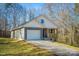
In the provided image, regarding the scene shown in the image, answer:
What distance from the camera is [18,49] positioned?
7336mm

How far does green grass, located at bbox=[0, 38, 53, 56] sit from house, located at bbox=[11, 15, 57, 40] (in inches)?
2.4

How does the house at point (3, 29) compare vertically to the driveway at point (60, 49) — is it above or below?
above

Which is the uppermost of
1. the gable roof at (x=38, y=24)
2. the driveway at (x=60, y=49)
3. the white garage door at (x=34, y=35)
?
the gable roof at (x=38, y=24)

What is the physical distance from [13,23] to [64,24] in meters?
0.50

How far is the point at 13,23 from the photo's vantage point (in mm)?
7348

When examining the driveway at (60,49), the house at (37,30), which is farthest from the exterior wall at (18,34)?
the driveway at (60,49)

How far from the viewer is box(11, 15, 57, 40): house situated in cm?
736

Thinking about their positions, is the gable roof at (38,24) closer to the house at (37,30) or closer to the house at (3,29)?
the house at (37,30)

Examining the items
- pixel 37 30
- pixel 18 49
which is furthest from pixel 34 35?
pixel 18 49

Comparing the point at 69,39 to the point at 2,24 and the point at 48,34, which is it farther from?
the point at 2,24

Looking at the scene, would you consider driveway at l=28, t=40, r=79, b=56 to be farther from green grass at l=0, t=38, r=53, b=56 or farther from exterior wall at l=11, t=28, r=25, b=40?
exterior wall at l=11, t=28, r=25, b=40

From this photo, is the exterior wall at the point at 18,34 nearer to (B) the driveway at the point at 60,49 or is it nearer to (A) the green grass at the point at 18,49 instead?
(A) the green grass at the point at 18,49

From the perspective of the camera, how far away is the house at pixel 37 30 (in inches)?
290

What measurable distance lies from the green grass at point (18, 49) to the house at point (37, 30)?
0.20ft
